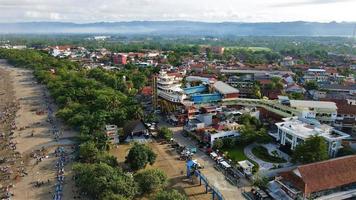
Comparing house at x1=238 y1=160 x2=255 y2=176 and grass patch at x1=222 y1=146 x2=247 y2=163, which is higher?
house at x1=238 y1=160 x2=255 y2=176

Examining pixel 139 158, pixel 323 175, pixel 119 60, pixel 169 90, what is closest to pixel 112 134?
pixel 139 158

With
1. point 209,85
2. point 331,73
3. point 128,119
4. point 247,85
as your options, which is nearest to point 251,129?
point 128,119

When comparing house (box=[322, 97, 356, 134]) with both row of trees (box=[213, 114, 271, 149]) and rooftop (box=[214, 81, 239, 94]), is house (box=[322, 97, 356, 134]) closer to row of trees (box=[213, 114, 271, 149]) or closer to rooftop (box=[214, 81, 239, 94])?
row of trees (box=[213, 114, 271, 149])

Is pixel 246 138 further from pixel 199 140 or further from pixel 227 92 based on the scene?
pixel 227 92

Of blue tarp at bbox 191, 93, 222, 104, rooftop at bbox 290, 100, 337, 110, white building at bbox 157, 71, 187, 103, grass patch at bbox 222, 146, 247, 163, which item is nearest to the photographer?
grass patch at bbox 222, 146, 247, 163

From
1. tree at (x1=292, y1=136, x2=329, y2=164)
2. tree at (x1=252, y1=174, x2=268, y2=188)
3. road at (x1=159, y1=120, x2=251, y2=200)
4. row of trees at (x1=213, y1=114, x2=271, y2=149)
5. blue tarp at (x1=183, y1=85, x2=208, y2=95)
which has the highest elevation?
blue tarp at (x1=183, y1=85, x2=208, y2=95)

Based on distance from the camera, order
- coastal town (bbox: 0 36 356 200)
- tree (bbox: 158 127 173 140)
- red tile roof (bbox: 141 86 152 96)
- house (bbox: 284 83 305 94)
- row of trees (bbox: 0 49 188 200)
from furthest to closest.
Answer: house (bbox: 284 83 305 94), red tile roof (bbox: 141 86 152 96), tree (bbox: 158 127 173 140), coastal town (bbox: 0 36 356 200), row of trees (bbox: 0 49 188 200)

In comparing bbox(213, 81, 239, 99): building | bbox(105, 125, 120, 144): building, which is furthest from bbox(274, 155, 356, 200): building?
bbox(213, 81, 239, 99): building
